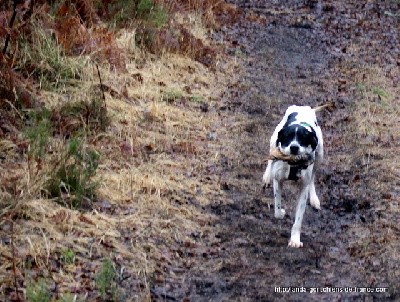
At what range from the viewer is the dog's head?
7270 millimetres

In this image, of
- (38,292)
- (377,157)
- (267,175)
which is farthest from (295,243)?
(377,157)

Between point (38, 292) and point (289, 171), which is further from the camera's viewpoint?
point (289, 171)

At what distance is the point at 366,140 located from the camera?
34.4 feet

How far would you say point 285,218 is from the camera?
314 inches

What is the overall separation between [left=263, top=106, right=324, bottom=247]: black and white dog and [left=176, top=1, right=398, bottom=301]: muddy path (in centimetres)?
21

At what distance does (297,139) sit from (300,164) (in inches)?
11.1

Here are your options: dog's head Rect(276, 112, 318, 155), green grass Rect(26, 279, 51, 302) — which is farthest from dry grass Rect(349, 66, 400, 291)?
green grass Rect(26, 279, 51, 302)

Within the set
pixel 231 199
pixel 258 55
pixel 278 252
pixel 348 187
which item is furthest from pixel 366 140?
pixel 258 55

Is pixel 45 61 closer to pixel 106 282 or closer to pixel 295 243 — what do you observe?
pixel 295 243

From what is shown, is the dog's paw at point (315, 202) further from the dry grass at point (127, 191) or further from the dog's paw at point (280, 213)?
the dry grass at point (127, 191)

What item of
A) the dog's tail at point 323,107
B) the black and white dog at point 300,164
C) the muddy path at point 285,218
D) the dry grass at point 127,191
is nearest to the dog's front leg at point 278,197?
the black and white dog at point 300,164

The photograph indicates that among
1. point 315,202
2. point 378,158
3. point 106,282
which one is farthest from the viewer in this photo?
point 378,158

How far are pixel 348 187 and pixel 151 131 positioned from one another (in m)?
2.56

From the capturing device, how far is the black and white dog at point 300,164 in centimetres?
728
